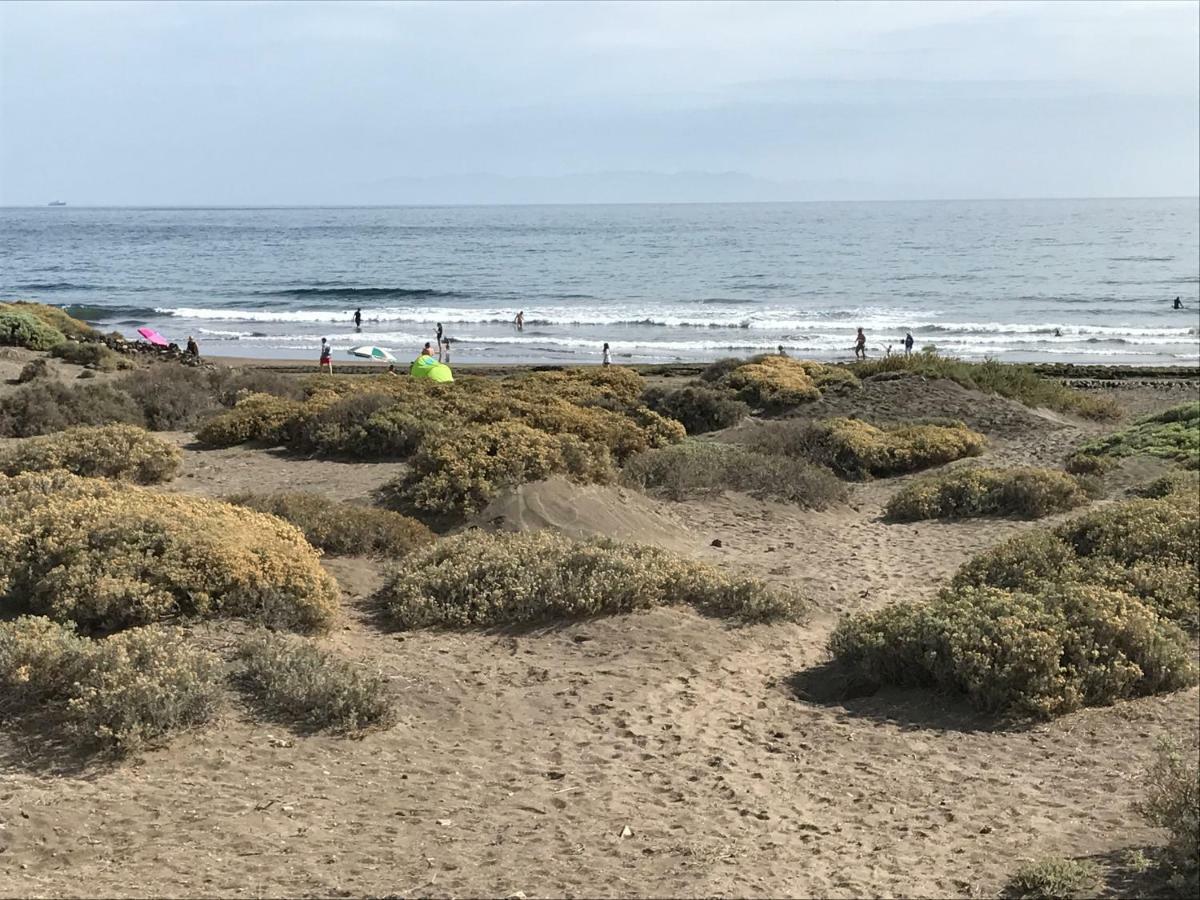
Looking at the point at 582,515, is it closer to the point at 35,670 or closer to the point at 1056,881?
the point at 35,670

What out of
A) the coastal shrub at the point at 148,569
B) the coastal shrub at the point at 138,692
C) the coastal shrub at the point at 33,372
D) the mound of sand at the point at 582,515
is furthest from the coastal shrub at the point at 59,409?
the coastal shrub at the point at 138,692

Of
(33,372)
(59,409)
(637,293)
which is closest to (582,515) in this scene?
(59,409)

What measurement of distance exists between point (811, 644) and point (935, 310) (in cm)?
4757

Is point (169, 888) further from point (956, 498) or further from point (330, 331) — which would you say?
point (330, 331)

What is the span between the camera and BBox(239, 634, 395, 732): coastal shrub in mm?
6434

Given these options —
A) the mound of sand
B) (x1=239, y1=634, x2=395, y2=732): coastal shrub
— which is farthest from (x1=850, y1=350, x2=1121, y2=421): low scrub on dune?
(x1=239, y1=634, x2=395, y2=732): coastal shrub

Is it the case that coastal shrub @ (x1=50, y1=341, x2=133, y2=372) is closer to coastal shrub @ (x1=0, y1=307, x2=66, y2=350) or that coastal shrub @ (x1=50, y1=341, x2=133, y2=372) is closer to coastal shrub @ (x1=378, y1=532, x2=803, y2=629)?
coastal shrub @ (x1=0, y1=307, x2=66, y2=350)

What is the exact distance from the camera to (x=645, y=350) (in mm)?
41406

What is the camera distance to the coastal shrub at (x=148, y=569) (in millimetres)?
7480

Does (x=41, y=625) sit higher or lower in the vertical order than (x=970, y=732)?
higher

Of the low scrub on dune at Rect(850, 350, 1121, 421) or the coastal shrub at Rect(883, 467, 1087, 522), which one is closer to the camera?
the coastal shrub at Rect(883, 467, 1087, 522)

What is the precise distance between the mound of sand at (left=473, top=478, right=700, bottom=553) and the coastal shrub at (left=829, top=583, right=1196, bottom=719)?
10.9 feet

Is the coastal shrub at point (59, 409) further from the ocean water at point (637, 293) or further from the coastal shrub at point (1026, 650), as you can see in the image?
the ocean water at point (637, 293)

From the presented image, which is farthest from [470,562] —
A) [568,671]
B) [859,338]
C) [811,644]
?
[859,338]
